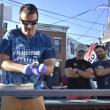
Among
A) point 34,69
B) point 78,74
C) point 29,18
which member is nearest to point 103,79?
point 78,74

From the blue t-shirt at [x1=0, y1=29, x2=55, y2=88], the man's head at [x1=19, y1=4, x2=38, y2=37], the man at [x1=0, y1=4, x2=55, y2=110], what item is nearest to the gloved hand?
the man at [x1=0, y1=4, x2=55, y2=110]

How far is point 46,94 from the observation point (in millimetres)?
3271

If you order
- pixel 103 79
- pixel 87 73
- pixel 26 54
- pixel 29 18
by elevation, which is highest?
pixel 29 18

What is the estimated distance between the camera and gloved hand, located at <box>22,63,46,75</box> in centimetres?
362

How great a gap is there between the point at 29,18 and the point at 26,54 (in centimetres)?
36

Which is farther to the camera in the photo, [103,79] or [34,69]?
[103,79]

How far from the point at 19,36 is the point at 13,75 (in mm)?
408

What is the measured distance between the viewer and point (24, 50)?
12.9 feet

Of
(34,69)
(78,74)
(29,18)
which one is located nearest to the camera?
(34,69)

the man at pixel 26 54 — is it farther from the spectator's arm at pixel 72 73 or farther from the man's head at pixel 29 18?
the spectator's arm at pixel 72 73

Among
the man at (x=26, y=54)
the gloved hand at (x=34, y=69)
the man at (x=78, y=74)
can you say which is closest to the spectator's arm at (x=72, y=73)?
the man at (x=78, y=74)

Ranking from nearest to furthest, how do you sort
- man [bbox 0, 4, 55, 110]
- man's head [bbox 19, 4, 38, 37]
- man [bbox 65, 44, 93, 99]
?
1. man [bbox 0, 4, 55, 110]
2. man's head [bbox 19, 4, 38, 37]
3. man [bbox 65, 44, 93, 99]

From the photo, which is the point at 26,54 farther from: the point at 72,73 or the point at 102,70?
the point at 102,70

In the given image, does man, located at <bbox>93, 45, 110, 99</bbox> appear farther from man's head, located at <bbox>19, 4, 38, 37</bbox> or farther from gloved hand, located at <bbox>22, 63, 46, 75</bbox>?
gloved hand, located at <bbox>22, 63, 46, 75</bbox>
